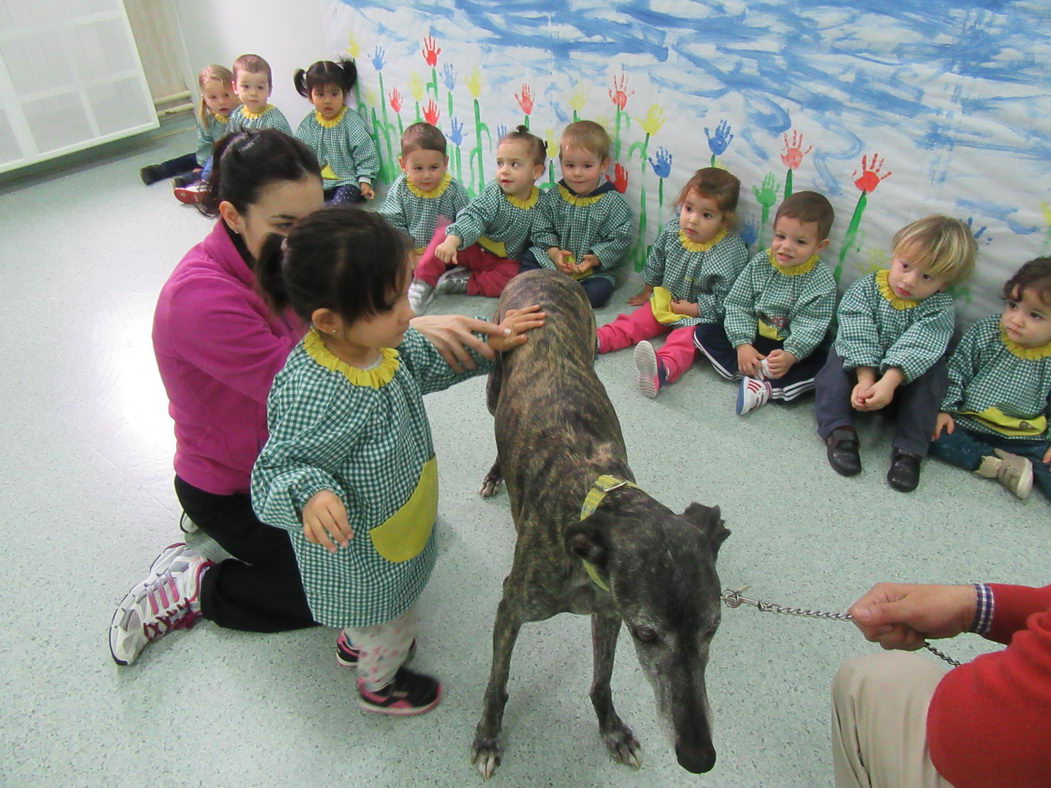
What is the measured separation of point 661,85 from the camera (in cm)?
290

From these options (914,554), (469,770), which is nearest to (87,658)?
(469,770)

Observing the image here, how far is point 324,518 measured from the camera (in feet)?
4.11

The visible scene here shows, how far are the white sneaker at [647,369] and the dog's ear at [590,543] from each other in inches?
61.5

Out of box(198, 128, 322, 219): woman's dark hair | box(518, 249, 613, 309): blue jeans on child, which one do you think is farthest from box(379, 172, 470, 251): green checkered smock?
box(198, 128, 322, 219): woman's dark hair

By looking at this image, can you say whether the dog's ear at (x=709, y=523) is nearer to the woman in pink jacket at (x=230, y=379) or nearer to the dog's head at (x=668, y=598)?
the dog's head at (x=668, y=598)

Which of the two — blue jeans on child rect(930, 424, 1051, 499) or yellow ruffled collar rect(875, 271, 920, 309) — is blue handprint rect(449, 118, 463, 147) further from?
blue jeans on child rect(930, 424, 1051, 499)

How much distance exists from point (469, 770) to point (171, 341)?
3.90 feet

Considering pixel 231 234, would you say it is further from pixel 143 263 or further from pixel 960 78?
pixel 143 263

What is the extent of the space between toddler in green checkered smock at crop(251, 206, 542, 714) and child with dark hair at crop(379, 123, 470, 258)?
6.93ft

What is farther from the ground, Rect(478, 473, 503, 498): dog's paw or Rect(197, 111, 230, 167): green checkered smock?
Rect(197, 111, 230, 167): green checkered smock

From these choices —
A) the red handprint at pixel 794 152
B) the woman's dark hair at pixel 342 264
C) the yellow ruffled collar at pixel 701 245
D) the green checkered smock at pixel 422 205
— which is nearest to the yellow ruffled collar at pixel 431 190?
the green checkered smock at pixel 422 205

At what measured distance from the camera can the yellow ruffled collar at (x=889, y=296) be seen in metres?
2.50

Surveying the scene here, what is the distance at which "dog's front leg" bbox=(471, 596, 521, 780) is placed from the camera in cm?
156

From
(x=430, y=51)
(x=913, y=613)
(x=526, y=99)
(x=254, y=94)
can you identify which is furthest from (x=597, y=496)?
(x=254, y=94)
